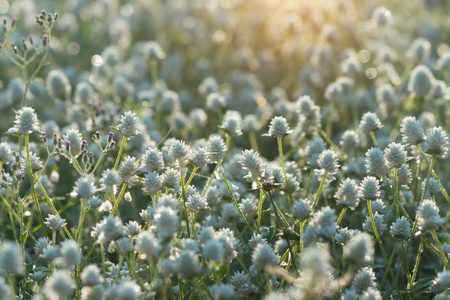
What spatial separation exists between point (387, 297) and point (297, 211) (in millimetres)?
521

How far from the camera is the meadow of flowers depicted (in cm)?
182

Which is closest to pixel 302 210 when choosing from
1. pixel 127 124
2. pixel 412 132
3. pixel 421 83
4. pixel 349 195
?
pixel 349 195

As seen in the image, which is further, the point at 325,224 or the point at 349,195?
the point at 349,195

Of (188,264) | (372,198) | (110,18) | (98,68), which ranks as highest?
(110,18)

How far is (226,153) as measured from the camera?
10.2 feet

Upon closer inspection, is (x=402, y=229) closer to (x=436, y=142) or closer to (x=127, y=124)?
(x=436, y=142)

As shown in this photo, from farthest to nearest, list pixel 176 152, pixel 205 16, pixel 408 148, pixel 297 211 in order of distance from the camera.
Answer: pixel 205 16, pixel 408 148, pixel 176 152, pixel 297 211

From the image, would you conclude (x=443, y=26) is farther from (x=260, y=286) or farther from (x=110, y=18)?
(x=260, y=286)

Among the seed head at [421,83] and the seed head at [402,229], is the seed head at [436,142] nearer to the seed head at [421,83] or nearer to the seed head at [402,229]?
the seed head at [402,229]

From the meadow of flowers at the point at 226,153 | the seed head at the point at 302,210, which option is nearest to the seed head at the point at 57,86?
the meadow of flowers at the point at 226,153

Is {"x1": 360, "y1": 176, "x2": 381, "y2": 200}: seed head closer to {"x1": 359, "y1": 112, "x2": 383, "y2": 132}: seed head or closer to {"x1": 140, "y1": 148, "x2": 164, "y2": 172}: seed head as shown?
{"x1": 359, "y1": 112, "x2": 383, "y2": 132}: seed head

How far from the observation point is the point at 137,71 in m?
4.59

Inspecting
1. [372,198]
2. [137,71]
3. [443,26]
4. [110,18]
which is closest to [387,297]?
[372,198]

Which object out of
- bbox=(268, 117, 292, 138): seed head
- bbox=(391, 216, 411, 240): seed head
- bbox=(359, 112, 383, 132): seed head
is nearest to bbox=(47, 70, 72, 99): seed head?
bbox=(268, 117, 292, 138): seed head
